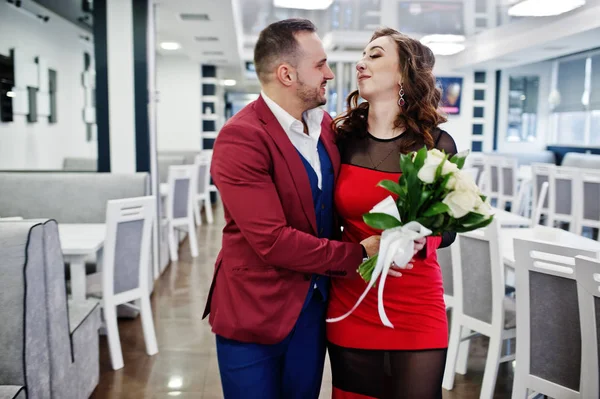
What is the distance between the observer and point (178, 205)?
6.62 m

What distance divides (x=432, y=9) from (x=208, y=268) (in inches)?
227

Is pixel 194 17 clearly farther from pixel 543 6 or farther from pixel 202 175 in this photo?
pixel 543 6

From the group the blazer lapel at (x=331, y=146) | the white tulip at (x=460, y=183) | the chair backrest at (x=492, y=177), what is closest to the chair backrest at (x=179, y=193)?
the chair backrest at (x=492, y=177)


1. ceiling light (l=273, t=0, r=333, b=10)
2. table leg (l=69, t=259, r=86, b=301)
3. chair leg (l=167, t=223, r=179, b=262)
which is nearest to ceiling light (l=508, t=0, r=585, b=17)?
ceiling light (l=273, t=0, r=333, b=10)

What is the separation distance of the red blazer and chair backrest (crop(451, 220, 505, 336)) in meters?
1.42

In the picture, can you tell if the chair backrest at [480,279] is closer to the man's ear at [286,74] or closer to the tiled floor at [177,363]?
the tiled floor at [177,363]

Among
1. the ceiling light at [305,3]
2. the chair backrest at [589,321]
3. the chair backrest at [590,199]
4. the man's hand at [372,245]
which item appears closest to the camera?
the man's hand at [372,245]

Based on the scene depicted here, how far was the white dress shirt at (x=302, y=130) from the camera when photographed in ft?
5.41

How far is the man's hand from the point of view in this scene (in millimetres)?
1602

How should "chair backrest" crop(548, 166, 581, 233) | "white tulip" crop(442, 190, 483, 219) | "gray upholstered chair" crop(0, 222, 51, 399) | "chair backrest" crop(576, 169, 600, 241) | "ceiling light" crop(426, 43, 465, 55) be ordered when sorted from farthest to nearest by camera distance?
1. "ceiling light" crop(426, 43, 465, 55)
2. "chair backrest" crop(548, 166, 581, 233)
3. "chair backrest" crop(576, 169, 600, 241)
4. "gray upholstered chair" crop(0, 222, 51, 399)
5. "white tulip" crop(442, 190, 483, 219)

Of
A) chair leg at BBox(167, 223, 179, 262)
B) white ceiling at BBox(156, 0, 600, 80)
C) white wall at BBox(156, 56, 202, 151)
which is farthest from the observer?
white wall at BBox(156, 56, 202, 151)

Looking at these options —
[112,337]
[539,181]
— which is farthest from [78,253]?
[539,181]

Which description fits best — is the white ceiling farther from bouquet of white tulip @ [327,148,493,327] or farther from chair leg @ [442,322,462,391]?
bouquet of white tulip @ [327,148,493,327]

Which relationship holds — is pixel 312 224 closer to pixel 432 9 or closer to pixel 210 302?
pixel 210 302
